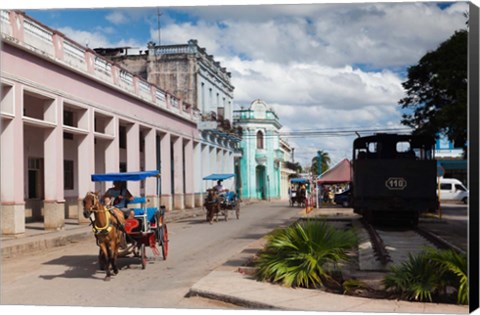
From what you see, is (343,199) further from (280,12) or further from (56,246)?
(280,12)

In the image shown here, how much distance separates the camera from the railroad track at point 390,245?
38.2ft

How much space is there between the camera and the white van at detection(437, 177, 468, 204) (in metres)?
42.4

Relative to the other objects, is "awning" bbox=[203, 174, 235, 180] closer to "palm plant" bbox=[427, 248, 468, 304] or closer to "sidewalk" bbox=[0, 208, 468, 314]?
"sidewalk" bbox=[0, 208, 468, 314]

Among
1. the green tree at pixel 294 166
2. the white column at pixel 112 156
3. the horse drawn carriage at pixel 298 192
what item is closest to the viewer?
the green tree at pixel 294 166

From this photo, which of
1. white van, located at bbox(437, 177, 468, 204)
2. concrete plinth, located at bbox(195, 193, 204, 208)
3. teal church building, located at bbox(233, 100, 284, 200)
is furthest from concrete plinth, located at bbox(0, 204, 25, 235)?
white van, located at bbox(437, 177, 468, 204)

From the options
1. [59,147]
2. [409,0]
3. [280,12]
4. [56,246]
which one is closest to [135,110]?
[59,147]

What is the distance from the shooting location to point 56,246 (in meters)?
16.7

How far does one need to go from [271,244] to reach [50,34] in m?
11.0

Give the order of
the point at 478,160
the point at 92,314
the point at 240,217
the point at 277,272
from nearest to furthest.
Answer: the point at 478,160 → the point at 92,314 → the point at 277,272 → the point at 240,217

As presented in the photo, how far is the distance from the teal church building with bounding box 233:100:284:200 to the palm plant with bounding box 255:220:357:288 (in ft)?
17.4

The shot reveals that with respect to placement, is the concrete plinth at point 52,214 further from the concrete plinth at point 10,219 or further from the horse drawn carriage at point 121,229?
the horse drawn carriage at point 121,229

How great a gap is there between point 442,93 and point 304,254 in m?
10.7

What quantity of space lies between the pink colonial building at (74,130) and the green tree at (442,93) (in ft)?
18.1

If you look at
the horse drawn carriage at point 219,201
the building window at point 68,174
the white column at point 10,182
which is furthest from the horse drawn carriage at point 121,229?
the building window at point 68,174
